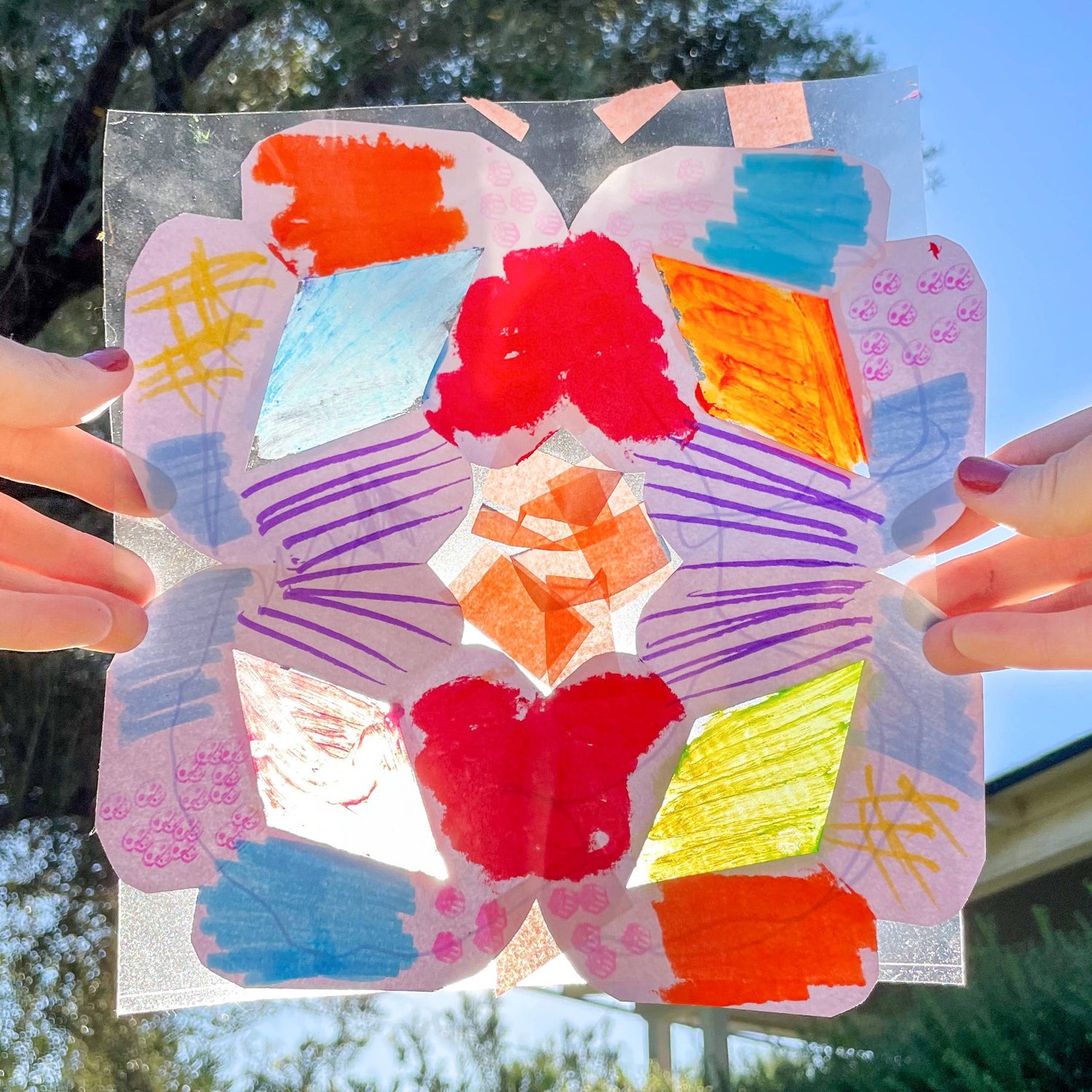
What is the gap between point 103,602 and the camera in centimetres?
82

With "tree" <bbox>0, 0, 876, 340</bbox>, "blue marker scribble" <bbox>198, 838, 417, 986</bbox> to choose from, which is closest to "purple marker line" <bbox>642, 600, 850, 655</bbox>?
"blue marker scribble" <bbox>198, 838, 417, 986</bbox>

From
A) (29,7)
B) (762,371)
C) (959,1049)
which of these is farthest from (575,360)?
(29,7)

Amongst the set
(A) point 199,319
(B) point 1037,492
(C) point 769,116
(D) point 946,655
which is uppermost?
(C) point 769,116

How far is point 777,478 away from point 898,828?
35 centimetres

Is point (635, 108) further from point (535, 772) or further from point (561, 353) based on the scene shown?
point (535, 772)

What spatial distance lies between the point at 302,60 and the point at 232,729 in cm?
109

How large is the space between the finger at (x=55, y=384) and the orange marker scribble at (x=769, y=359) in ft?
1.73

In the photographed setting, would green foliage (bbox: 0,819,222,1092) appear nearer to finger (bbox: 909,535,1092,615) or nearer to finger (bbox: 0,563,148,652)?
finger (bbox: 0,563,148,652)

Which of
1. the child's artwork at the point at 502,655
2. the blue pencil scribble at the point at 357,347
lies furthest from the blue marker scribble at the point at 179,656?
the blue pencil scribble at the point at 357,347

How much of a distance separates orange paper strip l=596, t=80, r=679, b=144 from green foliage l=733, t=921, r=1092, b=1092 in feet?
3.70

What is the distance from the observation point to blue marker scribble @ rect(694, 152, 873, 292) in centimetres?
86

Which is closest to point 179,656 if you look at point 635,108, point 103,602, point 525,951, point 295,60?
point 103,602

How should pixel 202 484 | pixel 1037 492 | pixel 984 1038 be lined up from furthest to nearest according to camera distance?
1. pixel 984 1038
2. pixel 202 484
3. pixel 1037 492

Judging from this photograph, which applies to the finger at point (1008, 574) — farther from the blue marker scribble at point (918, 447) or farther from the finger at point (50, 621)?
the finger at point (50, 621)
